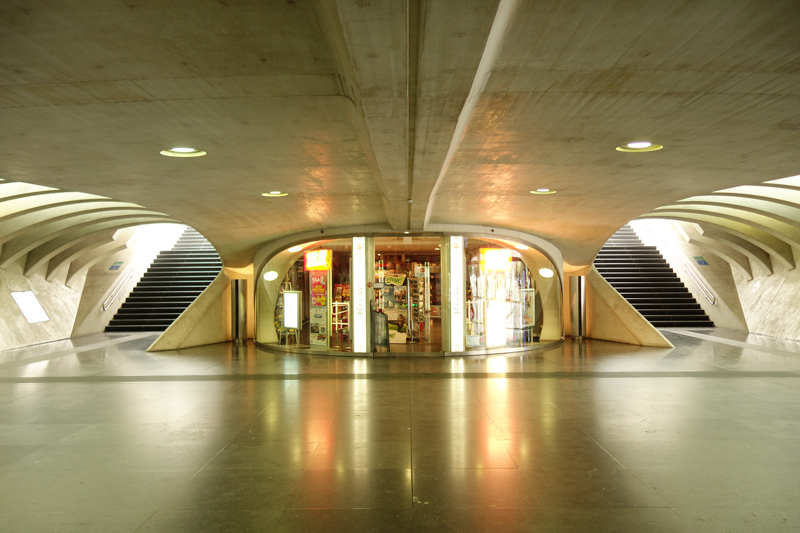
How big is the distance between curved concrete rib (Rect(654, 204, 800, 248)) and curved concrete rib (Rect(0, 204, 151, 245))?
16016 millimetres

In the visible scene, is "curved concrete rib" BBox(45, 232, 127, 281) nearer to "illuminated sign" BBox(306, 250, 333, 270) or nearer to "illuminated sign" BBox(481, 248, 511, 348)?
"illuminated sign" BBox(306, 250, 333, 270)

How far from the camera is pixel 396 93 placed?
5035mm

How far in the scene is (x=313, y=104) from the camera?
19.7 ft

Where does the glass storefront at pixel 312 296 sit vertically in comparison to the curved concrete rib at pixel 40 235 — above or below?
below

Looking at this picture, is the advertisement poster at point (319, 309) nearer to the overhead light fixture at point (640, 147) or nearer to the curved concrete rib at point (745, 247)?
the overhead light fixture at point (640, 147)

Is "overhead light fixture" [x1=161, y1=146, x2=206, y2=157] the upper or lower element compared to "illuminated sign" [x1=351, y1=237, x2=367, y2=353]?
upper

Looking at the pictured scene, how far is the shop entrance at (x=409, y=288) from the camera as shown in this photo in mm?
15375

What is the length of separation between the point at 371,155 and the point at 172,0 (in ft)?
13.1

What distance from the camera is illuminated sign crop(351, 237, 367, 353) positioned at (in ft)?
49.3

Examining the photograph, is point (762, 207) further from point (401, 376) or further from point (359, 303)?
point (401, 376)

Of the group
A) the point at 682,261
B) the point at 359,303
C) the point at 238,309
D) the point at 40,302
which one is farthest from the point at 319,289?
the point at 682,261

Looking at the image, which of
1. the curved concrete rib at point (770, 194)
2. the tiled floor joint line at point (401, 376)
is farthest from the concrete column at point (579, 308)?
the tiled floor joint line at point (401, 376)

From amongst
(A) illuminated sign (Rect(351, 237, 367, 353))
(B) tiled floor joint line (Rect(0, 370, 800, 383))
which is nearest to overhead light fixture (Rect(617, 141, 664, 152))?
(B) tiled floor joint line (Rect(0, 370, 800, 383))

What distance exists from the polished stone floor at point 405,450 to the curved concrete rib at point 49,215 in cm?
569
